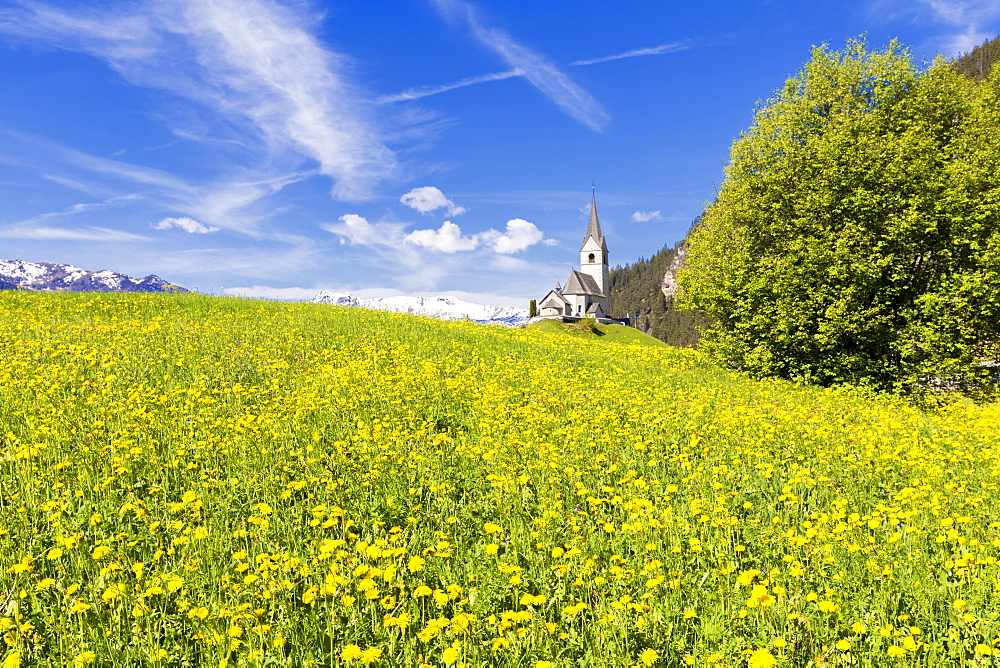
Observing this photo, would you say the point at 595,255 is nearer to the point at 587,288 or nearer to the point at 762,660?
the point at 587,288

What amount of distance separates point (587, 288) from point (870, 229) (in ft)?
370

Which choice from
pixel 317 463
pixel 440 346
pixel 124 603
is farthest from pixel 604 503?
pixel 440 346

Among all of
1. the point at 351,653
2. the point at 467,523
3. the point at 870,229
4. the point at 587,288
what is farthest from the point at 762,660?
the point at 587,288

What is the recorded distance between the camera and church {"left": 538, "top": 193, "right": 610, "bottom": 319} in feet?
405

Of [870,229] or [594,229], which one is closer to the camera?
[870,229]

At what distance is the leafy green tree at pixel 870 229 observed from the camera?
49.6ft

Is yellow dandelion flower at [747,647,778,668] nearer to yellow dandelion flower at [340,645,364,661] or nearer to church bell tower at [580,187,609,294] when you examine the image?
yellow dandelion flower at [340,645,364,661]

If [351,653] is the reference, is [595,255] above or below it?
above

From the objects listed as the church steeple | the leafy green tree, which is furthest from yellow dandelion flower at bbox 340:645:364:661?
the church steeple

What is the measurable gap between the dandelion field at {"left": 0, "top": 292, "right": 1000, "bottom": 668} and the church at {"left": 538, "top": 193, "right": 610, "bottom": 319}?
10772cm

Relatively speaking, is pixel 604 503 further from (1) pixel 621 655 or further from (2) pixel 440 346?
(2) pixel 440 346

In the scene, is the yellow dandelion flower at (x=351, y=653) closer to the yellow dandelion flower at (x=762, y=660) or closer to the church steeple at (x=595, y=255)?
the yellow dandelion flower at (x=762, y=660)

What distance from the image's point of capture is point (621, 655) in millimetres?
3617

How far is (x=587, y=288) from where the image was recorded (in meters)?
128
